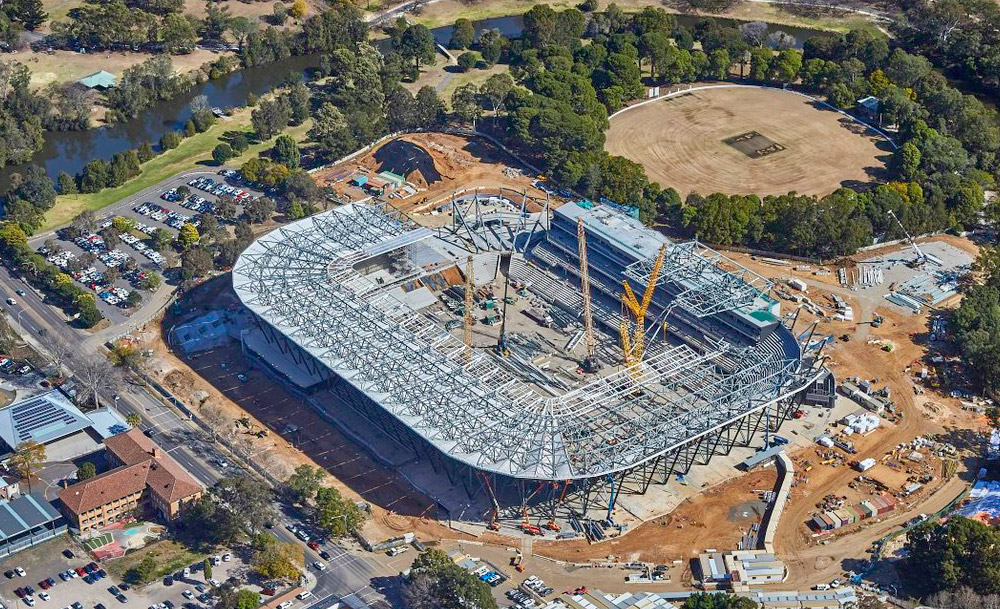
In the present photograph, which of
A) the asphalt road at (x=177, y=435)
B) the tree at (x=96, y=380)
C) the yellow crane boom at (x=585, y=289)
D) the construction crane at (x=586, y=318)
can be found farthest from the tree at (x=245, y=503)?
the yellow crane boom at (x=585, y=289)

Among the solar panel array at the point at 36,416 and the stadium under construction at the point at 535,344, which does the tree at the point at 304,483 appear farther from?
the solar panel array at the point at 36,416

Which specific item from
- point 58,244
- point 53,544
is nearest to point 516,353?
point 53,544

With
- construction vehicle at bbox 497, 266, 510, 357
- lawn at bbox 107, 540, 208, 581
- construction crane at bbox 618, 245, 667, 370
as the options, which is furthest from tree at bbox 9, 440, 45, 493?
construction crane at bbox 618, 245, 667, 370

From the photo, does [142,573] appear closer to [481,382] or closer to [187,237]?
[481,382]

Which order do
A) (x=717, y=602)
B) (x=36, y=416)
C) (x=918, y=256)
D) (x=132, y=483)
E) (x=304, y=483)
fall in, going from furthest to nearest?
(x=918, y=256)
(x=36, y=416)
(x=304, y=483)
(x=132, y=483)
(x=717, y=602)

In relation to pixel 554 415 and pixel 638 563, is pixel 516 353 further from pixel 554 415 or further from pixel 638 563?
pixel 638 563

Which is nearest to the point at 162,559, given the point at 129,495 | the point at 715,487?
the point at 129,495
